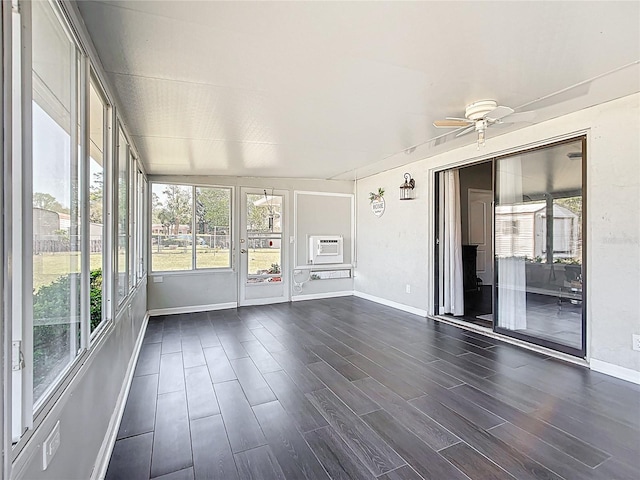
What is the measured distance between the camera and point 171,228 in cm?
549

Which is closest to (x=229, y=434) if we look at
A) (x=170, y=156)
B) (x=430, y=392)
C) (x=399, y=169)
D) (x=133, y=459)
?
(x=133, y=459)

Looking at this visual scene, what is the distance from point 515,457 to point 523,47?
7.81ft

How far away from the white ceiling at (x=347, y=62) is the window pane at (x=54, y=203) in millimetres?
507

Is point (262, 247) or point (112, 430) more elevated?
point (262, 247)

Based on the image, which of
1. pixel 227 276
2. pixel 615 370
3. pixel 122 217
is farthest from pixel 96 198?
pixel 615 370

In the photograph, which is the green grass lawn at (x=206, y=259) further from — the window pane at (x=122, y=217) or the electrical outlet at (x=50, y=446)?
the electrical outlet at (x=50, y=446)

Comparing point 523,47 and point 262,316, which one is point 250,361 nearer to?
point 262,316

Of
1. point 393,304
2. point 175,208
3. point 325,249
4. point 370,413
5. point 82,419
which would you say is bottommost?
point 370,413

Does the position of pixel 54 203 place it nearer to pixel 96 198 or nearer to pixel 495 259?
pixel 96 198

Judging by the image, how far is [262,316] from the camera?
17.0 feet

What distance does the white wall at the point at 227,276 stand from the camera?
5.42 metres

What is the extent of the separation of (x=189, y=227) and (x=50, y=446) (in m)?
4.76

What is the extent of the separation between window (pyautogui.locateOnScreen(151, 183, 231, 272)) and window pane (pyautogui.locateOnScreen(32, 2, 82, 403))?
13.4ft

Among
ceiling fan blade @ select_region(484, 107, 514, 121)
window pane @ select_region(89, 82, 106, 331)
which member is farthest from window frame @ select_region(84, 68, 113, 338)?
ceiling fan blade @ select_region(484, 107, 514, 121)
